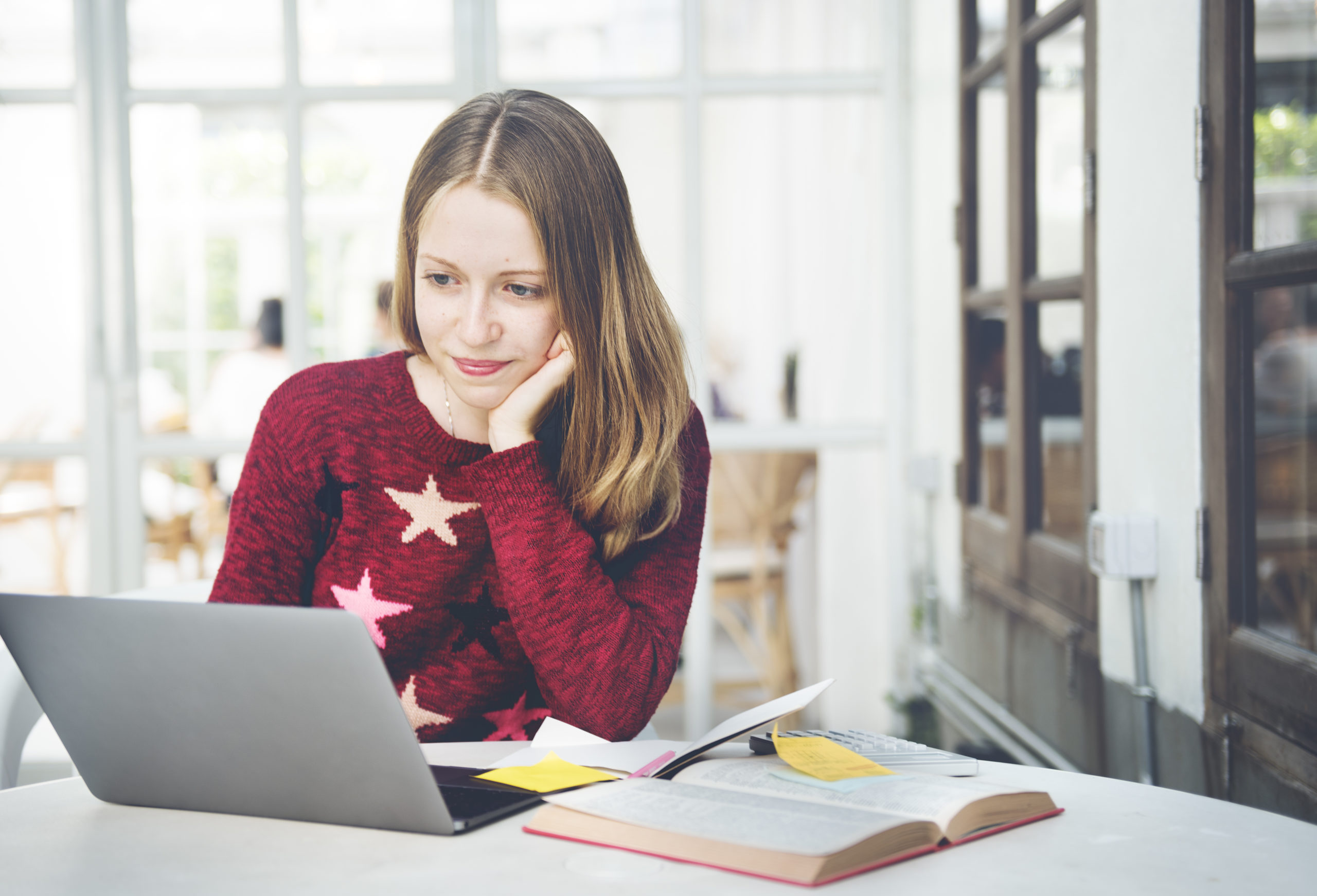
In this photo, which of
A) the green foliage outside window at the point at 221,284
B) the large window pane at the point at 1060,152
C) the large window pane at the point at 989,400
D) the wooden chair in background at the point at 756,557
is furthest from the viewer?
the green foliage outside window at the point at 221,284

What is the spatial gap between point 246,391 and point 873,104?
5.59 ft

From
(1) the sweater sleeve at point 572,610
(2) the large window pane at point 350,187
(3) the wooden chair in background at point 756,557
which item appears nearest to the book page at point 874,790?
(1) the sweater sleeve at point 572,610

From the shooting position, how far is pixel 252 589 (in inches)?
48.3

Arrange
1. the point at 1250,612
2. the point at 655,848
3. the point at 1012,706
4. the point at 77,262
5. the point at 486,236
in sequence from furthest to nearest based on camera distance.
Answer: the point at 77,262 < the point at 1012,706 < the point at 1250,612 < the point at 486,236 < the point at 655,848

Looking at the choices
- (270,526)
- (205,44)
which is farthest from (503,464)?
(205,44)

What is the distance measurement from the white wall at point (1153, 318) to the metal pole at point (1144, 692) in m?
0.02

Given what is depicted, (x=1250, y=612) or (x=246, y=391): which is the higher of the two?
(x=246, y=391)

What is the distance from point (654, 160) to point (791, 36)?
0.48m

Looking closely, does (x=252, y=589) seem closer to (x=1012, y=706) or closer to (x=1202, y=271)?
(x=1202, y=271)

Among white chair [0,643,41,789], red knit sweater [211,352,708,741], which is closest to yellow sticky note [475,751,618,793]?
red knit sweater [211,352,708,741]

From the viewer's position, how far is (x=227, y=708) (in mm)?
750

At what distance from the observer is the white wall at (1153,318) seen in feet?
4.81

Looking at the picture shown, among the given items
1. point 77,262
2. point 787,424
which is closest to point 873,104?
point 787,424

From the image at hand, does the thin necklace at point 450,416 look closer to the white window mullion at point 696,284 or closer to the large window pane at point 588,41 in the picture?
the white window mullion at point 696,284
